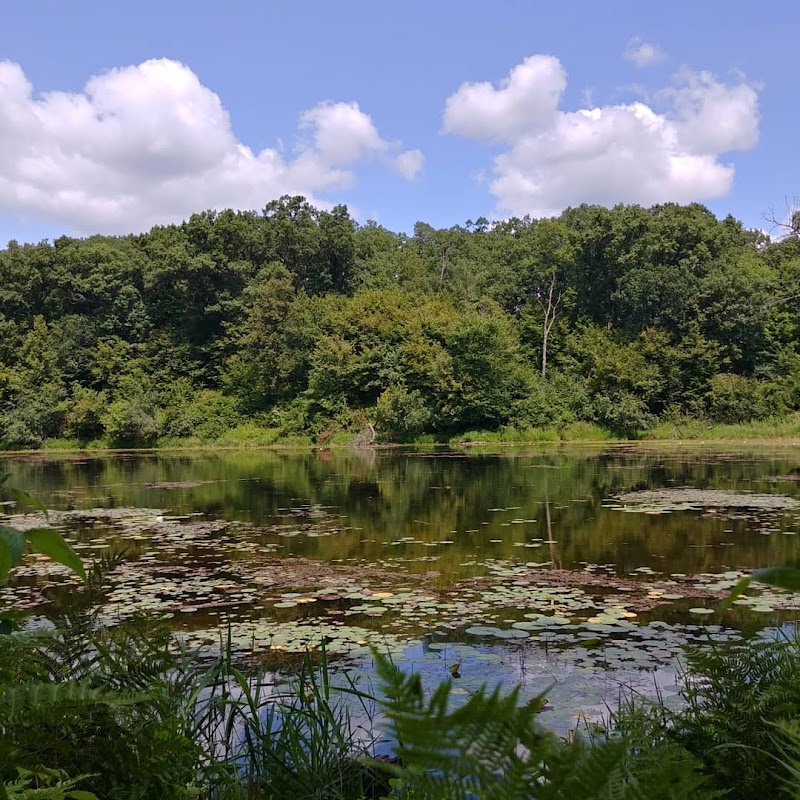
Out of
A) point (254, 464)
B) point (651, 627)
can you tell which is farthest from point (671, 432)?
point (651, 627)

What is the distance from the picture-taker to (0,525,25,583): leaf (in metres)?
0.75

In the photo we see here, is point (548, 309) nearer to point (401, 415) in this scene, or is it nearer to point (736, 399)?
point (736, 399)

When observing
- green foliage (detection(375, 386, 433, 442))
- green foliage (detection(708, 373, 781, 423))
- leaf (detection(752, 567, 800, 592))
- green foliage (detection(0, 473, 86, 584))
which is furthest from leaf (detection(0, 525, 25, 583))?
green foliage (detection(708, 373, 781, 423))

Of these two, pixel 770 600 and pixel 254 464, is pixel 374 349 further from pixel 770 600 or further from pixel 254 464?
pixel 770 600

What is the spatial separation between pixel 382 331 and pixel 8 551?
29.1 metres

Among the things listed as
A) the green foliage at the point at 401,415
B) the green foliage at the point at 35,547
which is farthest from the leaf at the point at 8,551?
the green foliage at the point at 401,415

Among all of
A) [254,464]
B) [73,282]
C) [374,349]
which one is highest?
[73,282]

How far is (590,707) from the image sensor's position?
330cm

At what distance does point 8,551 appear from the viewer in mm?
751

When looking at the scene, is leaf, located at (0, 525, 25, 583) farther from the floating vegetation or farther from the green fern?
the floating vegetation

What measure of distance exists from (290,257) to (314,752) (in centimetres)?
3594

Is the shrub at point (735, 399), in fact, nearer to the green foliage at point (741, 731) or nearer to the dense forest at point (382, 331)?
the dense forest at point (382, 331)

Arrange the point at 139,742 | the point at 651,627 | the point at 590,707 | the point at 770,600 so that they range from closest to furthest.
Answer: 1. the point at 139,742
2. the point at 590,707
3. the point at 651,627
4. the point at 770,600

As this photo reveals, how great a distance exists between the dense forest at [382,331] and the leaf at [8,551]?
2434 cm
